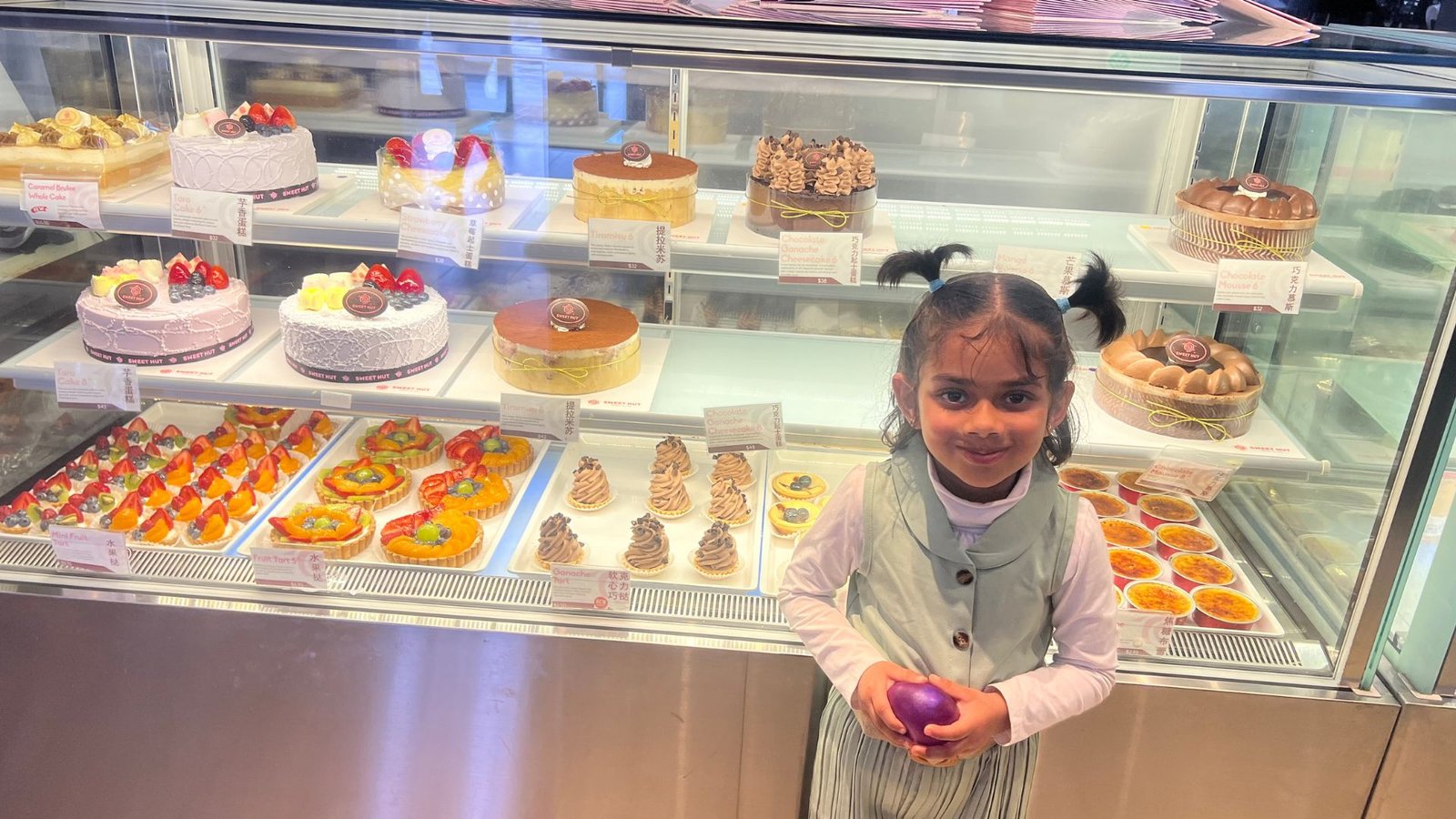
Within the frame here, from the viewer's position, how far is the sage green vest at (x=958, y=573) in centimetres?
180

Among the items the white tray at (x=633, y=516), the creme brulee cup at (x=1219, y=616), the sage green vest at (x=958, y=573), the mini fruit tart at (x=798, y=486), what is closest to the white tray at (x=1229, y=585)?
the creme brulee cup at (x=1219, y=616)

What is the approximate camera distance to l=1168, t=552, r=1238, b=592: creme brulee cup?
2.67 m

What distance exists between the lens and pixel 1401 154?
7.76ft

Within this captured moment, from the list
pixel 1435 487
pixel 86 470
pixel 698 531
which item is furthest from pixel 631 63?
pixel 86 470

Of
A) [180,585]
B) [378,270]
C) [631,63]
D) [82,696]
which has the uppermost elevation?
[631,63]

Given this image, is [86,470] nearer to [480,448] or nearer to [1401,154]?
[480,448]

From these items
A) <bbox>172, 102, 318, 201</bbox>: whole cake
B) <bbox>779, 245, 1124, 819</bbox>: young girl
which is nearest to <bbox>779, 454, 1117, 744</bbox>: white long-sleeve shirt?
<bbox>779, 245, 1124, 819</bbox>: young girl

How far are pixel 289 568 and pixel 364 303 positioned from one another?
66 centimetres

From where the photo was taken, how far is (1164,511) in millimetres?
3008

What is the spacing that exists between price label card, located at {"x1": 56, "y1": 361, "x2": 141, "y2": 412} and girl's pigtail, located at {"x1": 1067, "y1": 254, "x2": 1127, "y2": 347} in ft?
6.91

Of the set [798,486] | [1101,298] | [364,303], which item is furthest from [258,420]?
[1101,298]

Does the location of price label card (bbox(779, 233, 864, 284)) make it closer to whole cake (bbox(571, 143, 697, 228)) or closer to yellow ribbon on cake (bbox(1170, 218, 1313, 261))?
whole cake (bbox(571, 143, 697, 228))

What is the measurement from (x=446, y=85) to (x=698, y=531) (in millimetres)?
1351

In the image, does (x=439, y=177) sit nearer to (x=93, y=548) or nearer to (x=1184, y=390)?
(x=93, y=548)
